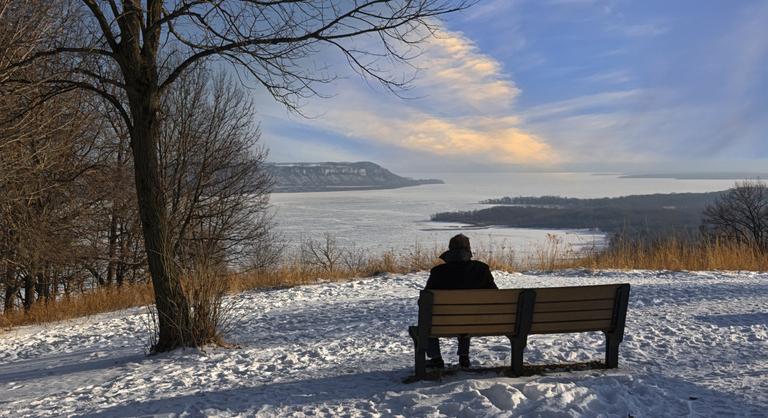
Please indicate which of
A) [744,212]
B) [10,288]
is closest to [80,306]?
[10,288]

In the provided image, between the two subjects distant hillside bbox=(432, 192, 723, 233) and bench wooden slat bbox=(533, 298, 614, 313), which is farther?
distant hillside bbox=(432, 192, 723, 233)

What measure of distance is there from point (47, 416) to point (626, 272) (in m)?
12.8

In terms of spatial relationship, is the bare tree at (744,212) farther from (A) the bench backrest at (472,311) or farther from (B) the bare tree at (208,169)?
(A) the bench backrest at (472,311)

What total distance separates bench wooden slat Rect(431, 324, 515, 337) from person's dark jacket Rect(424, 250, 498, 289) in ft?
1.48

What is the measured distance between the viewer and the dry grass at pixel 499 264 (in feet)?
40.4

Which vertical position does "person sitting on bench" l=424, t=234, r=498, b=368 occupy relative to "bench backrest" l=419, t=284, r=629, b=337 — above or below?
above

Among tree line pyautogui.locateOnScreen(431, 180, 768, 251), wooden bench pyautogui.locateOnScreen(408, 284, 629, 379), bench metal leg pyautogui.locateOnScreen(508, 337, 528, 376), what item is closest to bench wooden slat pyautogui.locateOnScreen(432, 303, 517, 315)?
wooden bench pyautogui.locateOnScreen(408, 284, 629, 379)

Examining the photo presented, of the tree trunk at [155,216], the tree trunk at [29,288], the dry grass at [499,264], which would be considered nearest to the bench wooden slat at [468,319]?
the tree trunk at [155,216]

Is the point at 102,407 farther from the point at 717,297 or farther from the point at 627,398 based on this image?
the point at 717,297

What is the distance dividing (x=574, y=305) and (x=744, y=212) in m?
56.4

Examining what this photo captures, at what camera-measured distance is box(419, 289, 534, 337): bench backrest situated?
4758 millimetres

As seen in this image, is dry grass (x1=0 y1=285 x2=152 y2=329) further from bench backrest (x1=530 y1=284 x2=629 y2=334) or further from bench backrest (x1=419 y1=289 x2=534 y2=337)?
bench backrest (x1=530 y1=284 x2=629 y2=334)

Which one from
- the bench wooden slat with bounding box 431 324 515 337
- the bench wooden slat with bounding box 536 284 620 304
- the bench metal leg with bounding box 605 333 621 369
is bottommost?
the bench metal leg with bounding box 605 333 621 369

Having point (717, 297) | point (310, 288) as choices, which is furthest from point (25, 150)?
point (717, 297)
